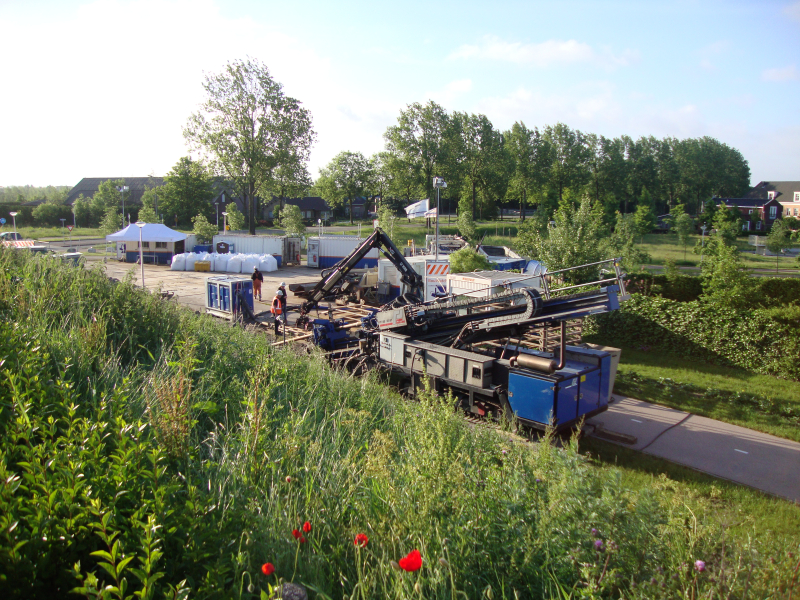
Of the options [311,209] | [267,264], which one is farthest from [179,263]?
[311,209]

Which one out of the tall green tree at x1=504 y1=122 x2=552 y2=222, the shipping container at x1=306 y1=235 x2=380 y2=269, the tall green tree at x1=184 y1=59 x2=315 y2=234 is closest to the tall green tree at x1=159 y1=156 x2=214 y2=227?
the tall green tree at x1=184 y1=59 x2=315 y2=234

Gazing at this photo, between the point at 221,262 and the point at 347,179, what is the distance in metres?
49.6

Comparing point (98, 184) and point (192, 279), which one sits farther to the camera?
point (98, 184)

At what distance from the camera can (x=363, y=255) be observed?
15.4 m

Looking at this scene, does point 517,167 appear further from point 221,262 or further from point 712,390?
point 712,390

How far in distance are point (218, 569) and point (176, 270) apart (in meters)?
37.1

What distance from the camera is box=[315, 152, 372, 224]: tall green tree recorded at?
8181 cm

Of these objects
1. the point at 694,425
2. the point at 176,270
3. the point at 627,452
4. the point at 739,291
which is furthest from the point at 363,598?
the point at 176,270

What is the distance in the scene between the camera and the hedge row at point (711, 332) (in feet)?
43.8

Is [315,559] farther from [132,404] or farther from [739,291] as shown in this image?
[739,291]

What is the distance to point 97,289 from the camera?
26.9 ft

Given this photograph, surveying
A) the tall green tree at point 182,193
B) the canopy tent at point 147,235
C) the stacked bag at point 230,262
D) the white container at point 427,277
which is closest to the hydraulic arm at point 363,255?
the white container at point 427,277

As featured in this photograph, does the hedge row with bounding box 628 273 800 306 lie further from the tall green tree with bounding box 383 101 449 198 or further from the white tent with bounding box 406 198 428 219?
the tall green tree with bounding box 383 101 449 198

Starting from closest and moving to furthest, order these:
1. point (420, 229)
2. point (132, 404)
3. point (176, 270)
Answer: point (132, 404) → point (176, 270) → point (420, 229)
